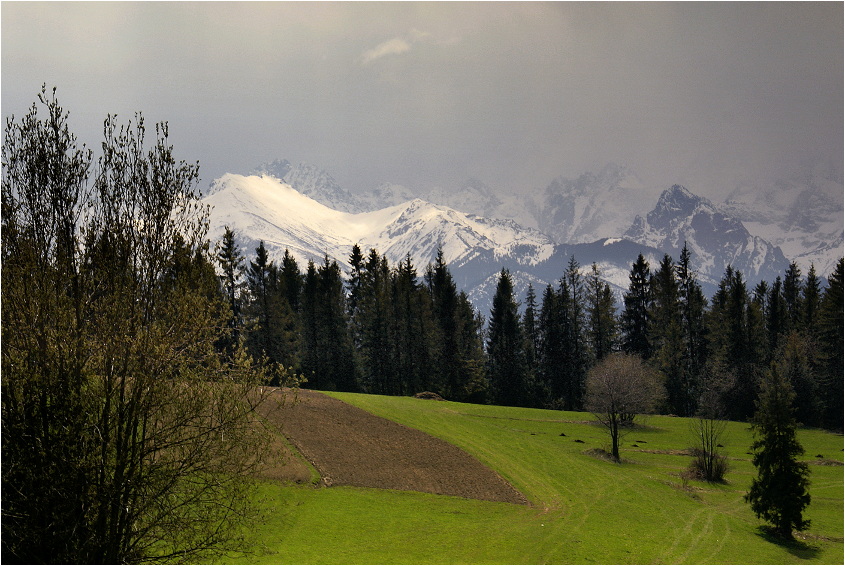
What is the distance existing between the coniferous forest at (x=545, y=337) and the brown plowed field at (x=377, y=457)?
1240 inches

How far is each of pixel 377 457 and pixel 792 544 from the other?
76.9 feet

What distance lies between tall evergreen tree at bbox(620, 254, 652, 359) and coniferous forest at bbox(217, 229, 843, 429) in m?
0.20

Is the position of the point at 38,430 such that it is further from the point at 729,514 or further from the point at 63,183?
the point at 729,514

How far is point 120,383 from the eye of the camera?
14633mm

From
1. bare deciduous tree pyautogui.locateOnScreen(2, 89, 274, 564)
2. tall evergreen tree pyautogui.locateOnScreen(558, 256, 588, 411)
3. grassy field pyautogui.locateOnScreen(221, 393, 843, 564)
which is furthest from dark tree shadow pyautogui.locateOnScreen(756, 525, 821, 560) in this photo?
tall evergreen tree pyautogui.locateOnScreen(558, 256, 588, 411)

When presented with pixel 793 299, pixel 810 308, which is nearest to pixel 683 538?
pixel 810 308

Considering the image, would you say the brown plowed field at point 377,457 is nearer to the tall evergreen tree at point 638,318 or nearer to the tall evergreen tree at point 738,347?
the tall evergreen tree at point 738,347

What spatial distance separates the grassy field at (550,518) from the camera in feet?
86.7

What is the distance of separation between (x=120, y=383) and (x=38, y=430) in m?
1.85

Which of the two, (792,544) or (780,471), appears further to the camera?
(780,471)

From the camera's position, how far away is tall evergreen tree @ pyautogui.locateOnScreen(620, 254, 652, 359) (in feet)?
303

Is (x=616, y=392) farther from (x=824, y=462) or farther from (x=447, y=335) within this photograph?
(x=447, y=335)

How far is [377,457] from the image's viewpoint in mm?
39188

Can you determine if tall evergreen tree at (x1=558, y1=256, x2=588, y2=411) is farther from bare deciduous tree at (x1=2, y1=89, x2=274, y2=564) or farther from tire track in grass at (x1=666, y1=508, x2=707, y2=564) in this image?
bare deciduous tree at (x1=2, y1=89, x2=274, y2=564)
